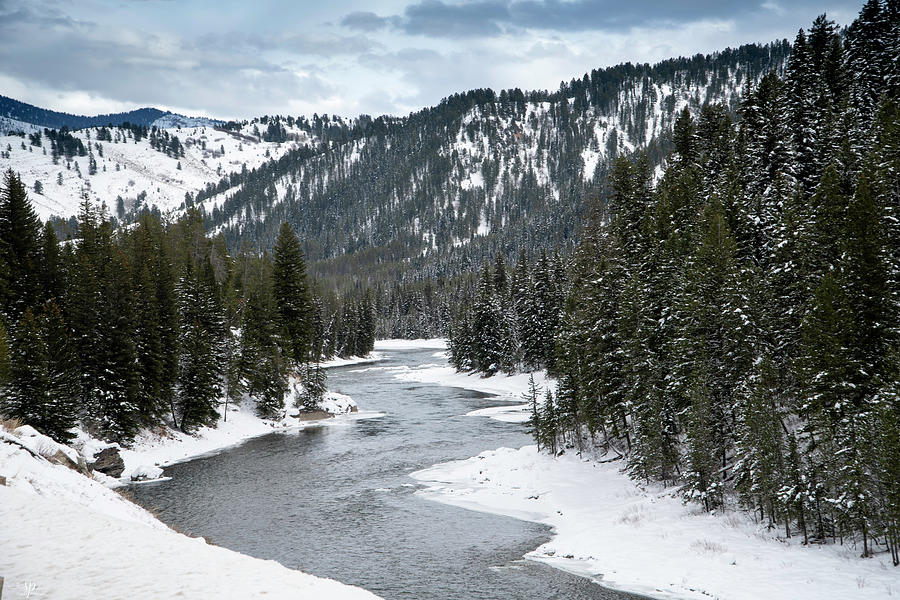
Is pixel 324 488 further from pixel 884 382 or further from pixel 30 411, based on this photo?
pixel 884 382

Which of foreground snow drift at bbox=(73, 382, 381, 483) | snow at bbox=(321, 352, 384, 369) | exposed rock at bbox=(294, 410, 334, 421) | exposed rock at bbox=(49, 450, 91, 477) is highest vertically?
exposed rock at bbox=(49, 450, 91, 477)

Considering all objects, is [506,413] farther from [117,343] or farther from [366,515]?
[117,343]

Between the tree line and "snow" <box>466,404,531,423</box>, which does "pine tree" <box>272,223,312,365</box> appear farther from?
"snow" <box>466,404,531,423</box>

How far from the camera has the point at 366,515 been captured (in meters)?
26.8

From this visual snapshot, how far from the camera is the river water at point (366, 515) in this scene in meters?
19.2

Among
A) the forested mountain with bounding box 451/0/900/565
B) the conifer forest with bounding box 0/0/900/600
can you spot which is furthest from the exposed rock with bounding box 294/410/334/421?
the forested mountain with bounding box 451/0/900/565

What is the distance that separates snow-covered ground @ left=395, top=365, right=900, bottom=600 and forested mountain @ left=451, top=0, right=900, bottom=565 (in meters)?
1.06

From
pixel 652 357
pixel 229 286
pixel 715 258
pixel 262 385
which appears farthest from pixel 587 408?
pixel 229 286

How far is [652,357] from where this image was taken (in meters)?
30.4

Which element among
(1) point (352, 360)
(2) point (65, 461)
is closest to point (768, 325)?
(2) point (65, 461)

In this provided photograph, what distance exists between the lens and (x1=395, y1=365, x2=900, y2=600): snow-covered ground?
16.2 m

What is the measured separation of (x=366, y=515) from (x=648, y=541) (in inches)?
503

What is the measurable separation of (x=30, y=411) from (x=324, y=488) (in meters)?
16.8

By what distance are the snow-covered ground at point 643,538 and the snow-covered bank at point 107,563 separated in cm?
1163
